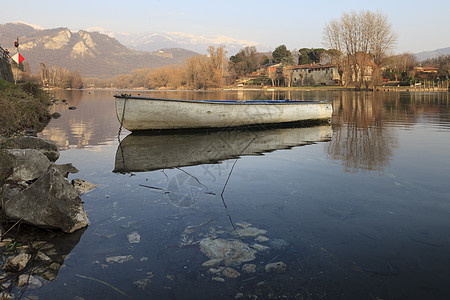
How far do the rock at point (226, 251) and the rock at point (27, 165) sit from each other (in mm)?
3744

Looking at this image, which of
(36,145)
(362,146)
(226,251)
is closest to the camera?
(226,251)

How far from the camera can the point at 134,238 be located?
4.55 m

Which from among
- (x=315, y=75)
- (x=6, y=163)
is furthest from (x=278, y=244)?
(x=315, y=75)

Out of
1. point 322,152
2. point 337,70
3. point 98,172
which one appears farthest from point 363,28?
point 98,172

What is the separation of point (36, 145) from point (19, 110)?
265 inches

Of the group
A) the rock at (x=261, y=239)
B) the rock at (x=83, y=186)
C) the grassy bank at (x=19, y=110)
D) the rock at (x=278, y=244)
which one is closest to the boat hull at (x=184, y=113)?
the grassy bank at (x=19, y=110)

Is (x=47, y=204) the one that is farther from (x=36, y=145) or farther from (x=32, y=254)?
(x=36, y=145)

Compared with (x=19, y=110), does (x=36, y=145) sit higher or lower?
lower

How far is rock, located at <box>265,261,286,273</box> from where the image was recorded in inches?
147

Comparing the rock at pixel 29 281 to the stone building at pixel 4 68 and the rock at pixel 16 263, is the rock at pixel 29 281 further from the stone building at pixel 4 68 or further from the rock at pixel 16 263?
the stone building at pixel 4 68

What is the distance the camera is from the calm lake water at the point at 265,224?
11.4ft

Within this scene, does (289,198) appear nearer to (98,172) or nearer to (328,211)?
(328,211)

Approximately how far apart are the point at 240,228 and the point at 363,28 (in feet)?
255

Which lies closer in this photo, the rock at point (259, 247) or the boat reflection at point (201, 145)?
the rock at point (259, 247)
